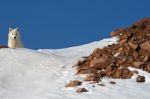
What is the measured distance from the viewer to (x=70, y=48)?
28.7m

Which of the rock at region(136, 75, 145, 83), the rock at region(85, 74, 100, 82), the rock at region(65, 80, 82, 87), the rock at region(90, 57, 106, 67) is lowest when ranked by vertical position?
the rock at region(65, 80, 82, 87)

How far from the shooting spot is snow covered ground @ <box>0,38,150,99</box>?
62.5 ft

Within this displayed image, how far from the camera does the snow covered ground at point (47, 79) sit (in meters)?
19.0

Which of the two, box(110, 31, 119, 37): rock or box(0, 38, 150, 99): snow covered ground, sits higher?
A: box(110, 31, 119, 37): rock

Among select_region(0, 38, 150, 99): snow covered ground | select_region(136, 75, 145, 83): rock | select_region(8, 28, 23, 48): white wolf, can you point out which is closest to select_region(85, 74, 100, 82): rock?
select_region(0, 38, 150, 99): snow covered ground

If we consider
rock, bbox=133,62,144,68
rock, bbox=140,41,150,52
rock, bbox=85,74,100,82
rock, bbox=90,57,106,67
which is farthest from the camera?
rock, bbox=140,41,150,52

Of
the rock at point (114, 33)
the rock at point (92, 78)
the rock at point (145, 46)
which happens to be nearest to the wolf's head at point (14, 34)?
the rock at point (114, 33)

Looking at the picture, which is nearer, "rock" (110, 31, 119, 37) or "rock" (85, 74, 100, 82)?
"rock" (85, 74, 100, 82)

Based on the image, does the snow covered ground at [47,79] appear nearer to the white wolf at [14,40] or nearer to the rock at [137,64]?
the rock at [137,64]

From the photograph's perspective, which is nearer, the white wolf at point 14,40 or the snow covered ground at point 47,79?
the snow covered ground at point 47,79

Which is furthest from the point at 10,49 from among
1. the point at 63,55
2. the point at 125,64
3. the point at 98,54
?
the point at 125,64

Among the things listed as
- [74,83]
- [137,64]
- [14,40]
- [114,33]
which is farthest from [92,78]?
[14,40]

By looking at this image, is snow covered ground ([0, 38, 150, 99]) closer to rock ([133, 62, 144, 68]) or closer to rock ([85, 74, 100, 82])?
rock ([85, 74, 100, 82])

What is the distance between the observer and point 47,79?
21359 millimetres
